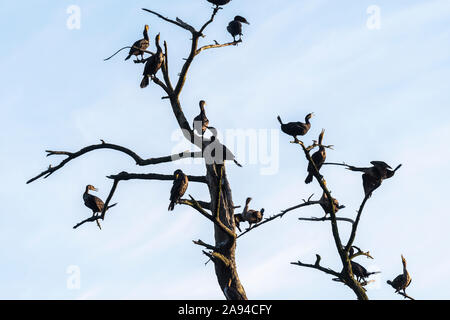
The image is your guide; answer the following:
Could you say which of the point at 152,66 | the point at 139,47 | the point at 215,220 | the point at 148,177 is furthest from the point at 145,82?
the point at 215,220

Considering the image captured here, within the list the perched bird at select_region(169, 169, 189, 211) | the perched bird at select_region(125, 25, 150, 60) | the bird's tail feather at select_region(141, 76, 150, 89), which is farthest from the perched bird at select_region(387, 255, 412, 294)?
the perched bird at select_region(125, 25, 150, 60)

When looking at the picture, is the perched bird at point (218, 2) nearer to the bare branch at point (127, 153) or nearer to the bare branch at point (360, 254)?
the bare branch at point (127, 153)

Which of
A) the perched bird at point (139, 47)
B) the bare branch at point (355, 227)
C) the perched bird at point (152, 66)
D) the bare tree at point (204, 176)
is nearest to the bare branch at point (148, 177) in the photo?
the bare tree at point (204, 176)

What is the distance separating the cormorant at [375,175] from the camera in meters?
12.1

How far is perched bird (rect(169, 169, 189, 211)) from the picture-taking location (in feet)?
45.1

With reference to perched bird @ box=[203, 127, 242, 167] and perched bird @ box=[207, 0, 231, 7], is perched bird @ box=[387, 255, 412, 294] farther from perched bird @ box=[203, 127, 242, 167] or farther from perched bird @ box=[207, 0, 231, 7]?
perched bird @ box=[207, 0, 231, 7]

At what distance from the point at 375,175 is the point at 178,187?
3887 mm

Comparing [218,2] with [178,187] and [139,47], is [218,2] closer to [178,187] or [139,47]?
[139,47]
